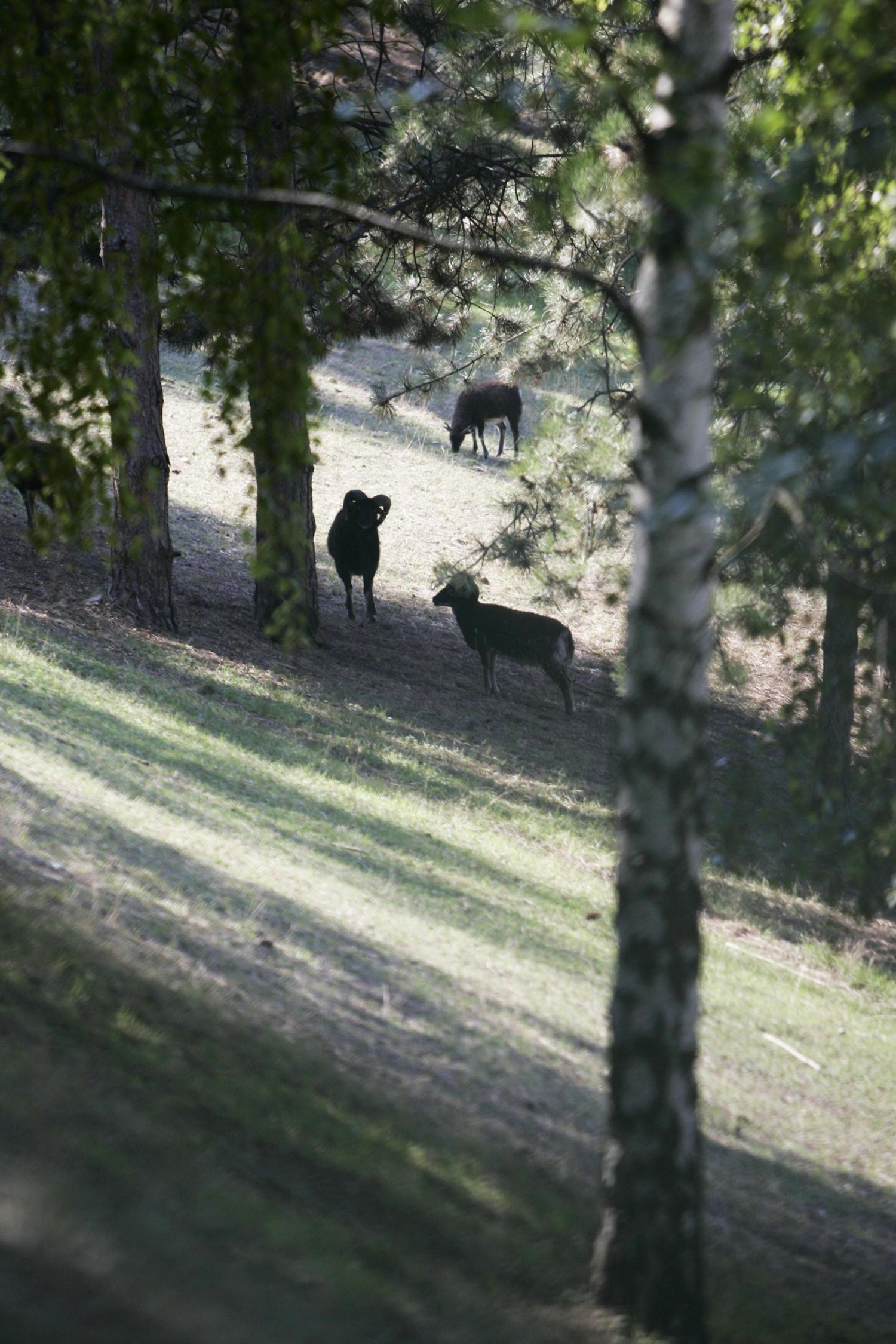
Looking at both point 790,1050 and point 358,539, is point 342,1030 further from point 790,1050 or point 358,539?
point 358,539

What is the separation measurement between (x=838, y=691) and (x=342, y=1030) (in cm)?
404

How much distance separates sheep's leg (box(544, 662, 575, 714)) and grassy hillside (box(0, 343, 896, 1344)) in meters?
2.04

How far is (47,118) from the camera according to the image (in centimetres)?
440

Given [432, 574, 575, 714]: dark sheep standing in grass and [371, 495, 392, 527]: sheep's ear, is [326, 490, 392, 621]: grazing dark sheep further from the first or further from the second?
[432, 574, 575, 714]: dark sheep standing in grass

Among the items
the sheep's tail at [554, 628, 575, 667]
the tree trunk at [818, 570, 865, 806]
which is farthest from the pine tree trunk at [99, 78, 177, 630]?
the tree trunk at [818, 570, 865, 806]

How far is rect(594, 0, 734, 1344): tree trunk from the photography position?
3.26 metres

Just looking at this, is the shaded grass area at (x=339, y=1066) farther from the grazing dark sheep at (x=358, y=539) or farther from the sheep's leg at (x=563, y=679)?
the grazing dark sheep at (x=358, y=539)

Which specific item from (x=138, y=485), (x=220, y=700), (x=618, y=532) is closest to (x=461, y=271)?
(x=618, y=532)

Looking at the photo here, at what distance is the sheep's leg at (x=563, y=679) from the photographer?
632 inches

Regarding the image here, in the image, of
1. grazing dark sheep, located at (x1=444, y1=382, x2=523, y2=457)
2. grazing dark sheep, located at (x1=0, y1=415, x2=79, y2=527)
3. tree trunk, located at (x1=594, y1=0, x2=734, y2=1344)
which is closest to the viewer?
tree trunk, located at (x1=594, y1=0, x2=734, y2=1344)

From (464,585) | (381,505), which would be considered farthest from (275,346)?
(381,505)

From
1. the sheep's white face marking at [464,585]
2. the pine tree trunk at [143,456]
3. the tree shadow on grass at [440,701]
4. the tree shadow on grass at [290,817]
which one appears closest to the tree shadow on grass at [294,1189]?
the tree shadow on grass at [290,817]

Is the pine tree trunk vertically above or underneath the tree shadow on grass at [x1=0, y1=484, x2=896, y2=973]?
above

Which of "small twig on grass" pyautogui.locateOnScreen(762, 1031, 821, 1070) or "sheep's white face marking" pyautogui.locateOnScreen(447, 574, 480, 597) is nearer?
"small twig on grass" pyautogui.locateOnScreen(762, 1031, 821, 1070)
